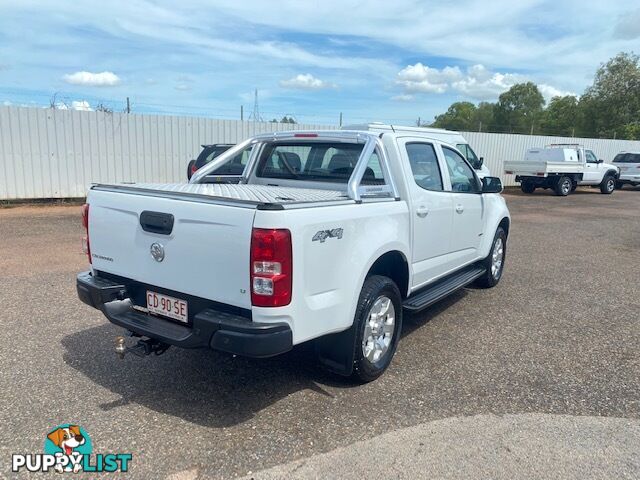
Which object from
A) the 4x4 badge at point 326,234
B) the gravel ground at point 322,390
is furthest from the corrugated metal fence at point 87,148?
the 4x4 badge at point 326,234

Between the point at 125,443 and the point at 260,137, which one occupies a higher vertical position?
the point at 260,137

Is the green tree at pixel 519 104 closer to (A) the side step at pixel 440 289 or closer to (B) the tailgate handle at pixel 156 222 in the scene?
(A) the side step at pixel 440 289

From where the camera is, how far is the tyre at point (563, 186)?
805 inches

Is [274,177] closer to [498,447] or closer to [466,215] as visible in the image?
[466,215]

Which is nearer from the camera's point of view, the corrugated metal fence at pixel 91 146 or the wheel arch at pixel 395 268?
the wheel arch at pixel 395 268

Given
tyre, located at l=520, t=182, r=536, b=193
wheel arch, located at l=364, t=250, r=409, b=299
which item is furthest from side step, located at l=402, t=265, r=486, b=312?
tyre, located at l=520, t=182, r=536, b=193

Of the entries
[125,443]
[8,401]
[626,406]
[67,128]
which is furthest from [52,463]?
[67,128]

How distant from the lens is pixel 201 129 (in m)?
15.2

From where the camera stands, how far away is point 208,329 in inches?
119

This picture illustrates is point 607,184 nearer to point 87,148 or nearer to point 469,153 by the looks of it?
point 469,153

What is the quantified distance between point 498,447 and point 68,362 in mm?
3295

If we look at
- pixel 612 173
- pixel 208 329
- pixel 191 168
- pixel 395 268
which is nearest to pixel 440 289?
pixel 395 268

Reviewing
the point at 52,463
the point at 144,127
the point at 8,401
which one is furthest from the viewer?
the point at 144,127

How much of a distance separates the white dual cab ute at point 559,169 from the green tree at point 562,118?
34203 millimetres
